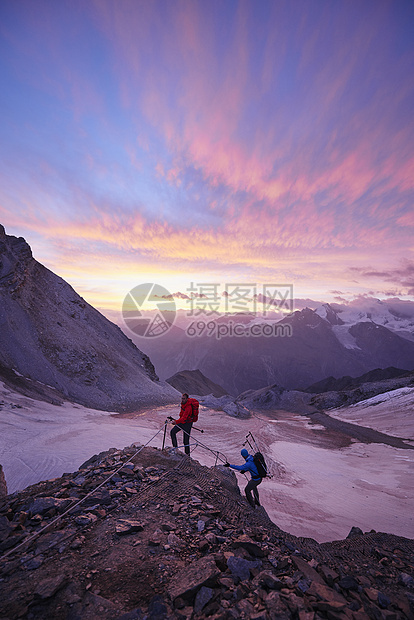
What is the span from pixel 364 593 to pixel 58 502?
5005 mm

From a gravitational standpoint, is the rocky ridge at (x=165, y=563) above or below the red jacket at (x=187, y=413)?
below

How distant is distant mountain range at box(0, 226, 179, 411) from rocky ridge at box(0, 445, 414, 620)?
21.3 m

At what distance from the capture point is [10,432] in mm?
12453

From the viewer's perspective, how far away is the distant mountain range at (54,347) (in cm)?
2805

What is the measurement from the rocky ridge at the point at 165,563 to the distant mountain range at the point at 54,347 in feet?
69.8

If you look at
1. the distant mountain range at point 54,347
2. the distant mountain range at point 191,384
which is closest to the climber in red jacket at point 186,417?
the distant mountain range at point 54,347

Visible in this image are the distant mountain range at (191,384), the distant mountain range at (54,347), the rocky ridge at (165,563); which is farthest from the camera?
the distant mountain range at (191,384)

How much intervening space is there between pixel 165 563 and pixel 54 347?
109 feet

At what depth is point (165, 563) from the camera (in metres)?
3.85

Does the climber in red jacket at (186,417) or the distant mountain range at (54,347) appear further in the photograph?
the distant mountain range at (54,347)

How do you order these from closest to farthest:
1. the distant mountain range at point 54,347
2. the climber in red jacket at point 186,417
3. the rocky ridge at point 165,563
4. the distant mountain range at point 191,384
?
1. the rocky ridge at point 165,563
2. the climber in red jacket at point 186,417
3. the distant mountain range at point 54,347
4. the distant mountain range at point 191,384

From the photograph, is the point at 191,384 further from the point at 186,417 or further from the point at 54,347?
the point at 186,417

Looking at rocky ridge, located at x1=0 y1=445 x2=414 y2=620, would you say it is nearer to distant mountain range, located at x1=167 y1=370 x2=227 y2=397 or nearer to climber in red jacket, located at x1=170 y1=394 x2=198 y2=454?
climber in red jacket, located at x1=170 y1=394 x2=198 y2=454

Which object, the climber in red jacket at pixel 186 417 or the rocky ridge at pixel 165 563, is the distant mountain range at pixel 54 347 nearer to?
the climber in red jacket at pixel 186 417
